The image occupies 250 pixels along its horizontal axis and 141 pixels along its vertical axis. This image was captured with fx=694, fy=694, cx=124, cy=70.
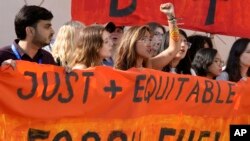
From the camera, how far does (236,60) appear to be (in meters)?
6.37

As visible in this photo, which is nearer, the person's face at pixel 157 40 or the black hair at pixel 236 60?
the person's face at pixel 157 40

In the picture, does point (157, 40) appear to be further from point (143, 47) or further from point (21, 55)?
point (21, 55)

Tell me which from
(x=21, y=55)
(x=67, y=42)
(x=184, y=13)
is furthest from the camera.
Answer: (x=184, y=13)

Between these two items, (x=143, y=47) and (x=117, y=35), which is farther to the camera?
(x=117, y=35)

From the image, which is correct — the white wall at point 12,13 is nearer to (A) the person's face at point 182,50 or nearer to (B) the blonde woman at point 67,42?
(B) the blonde woman at point 67,42

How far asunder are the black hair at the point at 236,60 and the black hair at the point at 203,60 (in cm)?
39

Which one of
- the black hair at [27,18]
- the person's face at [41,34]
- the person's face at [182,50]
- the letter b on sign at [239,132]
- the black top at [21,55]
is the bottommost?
the letter b on sign at [239,132]

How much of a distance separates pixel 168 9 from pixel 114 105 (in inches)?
52.1

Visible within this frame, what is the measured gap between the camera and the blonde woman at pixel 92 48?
4.67 m

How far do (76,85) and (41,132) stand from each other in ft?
1.25

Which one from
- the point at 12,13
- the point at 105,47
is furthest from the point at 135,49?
the point at 12,13

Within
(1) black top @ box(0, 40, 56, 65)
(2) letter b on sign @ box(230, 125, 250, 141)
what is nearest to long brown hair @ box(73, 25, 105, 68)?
(1) black top @ box(0, 40, 56, 65)

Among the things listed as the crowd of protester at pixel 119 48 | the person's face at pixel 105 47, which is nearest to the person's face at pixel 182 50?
the crowd of protester at pixel 119 48

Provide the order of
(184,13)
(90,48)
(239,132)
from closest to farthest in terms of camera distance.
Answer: (90,48) → (239,132) → (184,13)
